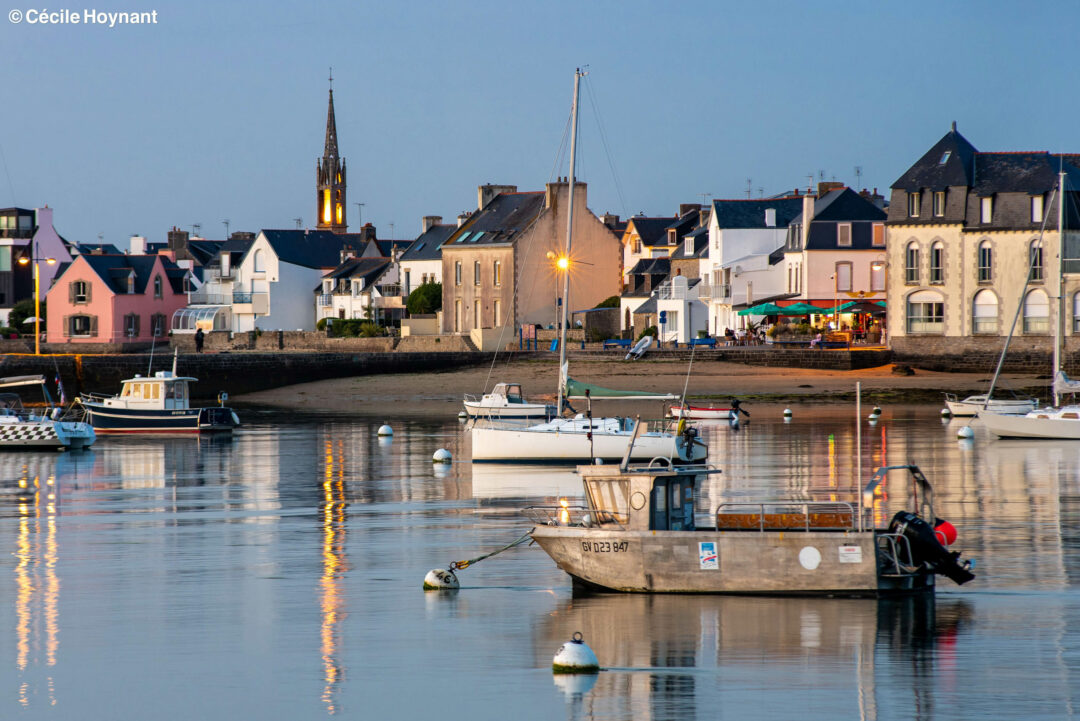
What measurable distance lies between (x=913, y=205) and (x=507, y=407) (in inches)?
1131

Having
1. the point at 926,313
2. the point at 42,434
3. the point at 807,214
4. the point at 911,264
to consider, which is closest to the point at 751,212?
the point at 807,214

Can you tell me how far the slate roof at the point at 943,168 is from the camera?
65.1 metres

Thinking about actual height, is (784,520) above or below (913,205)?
below

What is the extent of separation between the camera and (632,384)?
61.1m

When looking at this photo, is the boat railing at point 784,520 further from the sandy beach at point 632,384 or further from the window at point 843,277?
the window at point 843,277

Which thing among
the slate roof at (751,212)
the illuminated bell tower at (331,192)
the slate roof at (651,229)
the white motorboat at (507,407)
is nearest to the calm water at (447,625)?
the white motorboat at (507,407)

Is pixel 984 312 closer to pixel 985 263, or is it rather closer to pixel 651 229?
pixel 985 263

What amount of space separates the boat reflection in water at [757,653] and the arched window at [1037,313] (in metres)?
47.4

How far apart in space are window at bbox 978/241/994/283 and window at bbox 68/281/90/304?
2288 inches

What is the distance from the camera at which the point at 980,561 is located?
2030 cm

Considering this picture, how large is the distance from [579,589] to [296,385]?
51.5 m

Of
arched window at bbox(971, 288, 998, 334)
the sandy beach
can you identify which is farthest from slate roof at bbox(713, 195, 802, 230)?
arched window at bbox(971, 288, 998, 334)

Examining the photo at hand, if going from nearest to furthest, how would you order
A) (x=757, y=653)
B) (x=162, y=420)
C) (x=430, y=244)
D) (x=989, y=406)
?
(x=757, y=653), (x=989, y=406), (x=162, y=420), (x=430, y=244)

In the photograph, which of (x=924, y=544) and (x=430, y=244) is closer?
(x=924, y=544)
